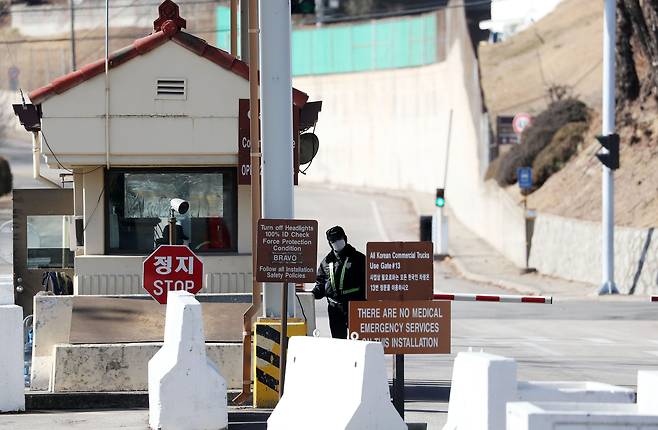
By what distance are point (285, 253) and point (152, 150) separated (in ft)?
10.7

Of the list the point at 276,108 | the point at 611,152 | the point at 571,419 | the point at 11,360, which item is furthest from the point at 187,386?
the point at 611,152

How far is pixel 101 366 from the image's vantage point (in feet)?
47.4

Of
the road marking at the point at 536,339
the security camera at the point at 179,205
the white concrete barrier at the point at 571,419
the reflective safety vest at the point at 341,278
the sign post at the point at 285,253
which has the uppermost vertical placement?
the security camera at the point at 179,205

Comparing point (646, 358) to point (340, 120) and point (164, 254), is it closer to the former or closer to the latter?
point (164, 254)

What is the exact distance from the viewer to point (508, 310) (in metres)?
29.2

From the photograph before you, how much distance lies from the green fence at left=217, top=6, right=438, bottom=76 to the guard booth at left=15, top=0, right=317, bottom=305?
1825 inches

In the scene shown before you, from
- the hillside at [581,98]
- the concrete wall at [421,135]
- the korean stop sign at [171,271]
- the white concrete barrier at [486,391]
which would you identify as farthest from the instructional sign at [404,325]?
the concrete wall at [421,135]

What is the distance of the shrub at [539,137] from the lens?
48.8 metres

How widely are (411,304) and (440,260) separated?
33083 millimetres

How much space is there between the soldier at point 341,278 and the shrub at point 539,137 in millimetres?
34096

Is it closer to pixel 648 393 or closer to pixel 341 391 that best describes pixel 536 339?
pixel 341 391

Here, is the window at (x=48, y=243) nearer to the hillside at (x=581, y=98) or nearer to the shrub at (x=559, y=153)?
the hillside at (x=581, y=98)

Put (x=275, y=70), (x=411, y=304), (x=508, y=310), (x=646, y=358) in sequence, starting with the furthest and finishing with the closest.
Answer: (x=508, y=310), (x=646, y=358), (x=275, y=70), (x=411, y=304)

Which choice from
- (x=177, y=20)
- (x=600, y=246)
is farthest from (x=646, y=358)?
(x=600, y=246)
